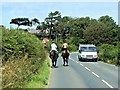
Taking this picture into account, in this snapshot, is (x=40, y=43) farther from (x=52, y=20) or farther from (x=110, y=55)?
(x=52, y=20)

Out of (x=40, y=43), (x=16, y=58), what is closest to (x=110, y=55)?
(x=40, y=43)

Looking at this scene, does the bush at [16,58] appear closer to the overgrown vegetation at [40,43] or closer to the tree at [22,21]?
the overgrown vegetation at [40,43]

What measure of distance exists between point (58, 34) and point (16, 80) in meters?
108

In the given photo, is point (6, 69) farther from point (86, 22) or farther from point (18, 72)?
point (86, 22)

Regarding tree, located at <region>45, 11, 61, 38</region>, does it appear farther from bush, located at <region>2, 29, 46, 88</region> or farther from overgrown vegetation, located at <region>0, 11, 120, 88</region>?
bush, located at <region>2, 29, 46, 88</region>

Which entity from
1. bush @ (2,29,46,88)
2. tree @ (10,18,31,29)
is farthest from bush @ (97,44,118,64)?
tree @ (10,18,31,29)

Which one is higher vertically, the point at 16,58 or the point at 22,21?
the point at 22,21

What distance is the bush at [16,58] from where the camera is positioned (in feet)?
35.6

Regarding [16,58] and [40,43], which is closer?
[16,58]

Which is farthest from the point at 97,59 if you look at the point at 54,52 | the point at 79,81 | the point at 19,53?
the point at 19,53

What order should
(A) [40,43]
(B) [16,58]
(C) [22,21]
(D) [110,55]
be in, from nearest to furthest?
(B) [16,58] < (A) [40,43] < (D) [110,55] < (C) [22,21]

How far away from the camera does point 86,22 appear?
411ft

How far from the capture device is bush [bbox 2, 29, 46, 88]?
35.6 ft

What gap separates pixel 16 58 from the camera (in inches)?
580
